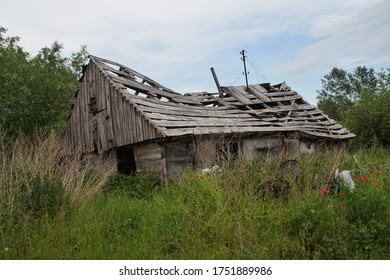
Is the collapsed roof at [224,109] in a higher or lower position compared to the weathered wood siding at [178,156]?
higher

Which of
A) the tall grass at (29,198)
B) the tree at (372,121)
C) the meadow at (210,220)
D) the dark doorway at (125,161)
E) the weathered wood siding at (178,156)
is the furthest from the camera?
the tree at (372,121)

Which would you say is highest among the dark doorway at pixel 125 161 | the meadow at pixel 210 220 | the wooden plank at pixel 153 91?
the wooden plank at pixel 153 91

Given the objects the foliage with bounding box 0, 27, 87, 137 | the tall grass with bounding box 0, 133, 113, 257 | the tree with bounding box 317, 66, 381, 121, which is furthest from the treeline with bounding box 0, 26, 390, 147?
the tree with bounding box 317, 66, 381, 121

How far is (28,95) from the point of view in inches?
585

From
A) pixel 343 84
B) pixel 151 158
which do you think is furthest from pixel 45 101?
pixel 343 84

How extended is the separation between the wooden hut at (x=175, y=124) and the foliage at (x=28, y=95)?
2.59 metres

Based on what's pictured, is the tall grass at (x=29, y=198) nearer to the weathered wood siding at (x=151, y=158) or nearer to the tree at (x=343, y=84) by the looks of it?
the weathered wood siding at (x=151, y=158)

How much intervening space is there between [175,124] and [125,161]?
3.71m

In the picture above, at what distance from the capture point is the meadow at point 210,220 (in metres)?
4.06

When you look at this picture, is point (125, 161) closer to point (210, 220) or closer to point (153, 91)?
point (153, 91)

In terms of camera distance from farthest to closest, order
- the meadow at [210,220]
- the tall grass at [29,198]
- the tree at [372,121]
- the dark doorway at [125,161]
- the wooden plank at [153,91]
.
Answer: the tree at [372,121] < the dark doorway at [125,161] < the wooden plank at [153,91] < the tall grass at [29,198] < the meadow at [210,220]

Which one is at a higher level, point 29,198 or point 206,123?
point 206,123

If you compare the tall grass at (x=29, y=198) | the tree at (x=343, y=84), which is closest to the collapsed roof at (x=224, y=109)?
the tall grass at (x=29, y=198)

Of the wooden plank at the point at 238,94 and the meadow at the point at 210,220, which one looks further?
the wooden plank at the point at 238,94
